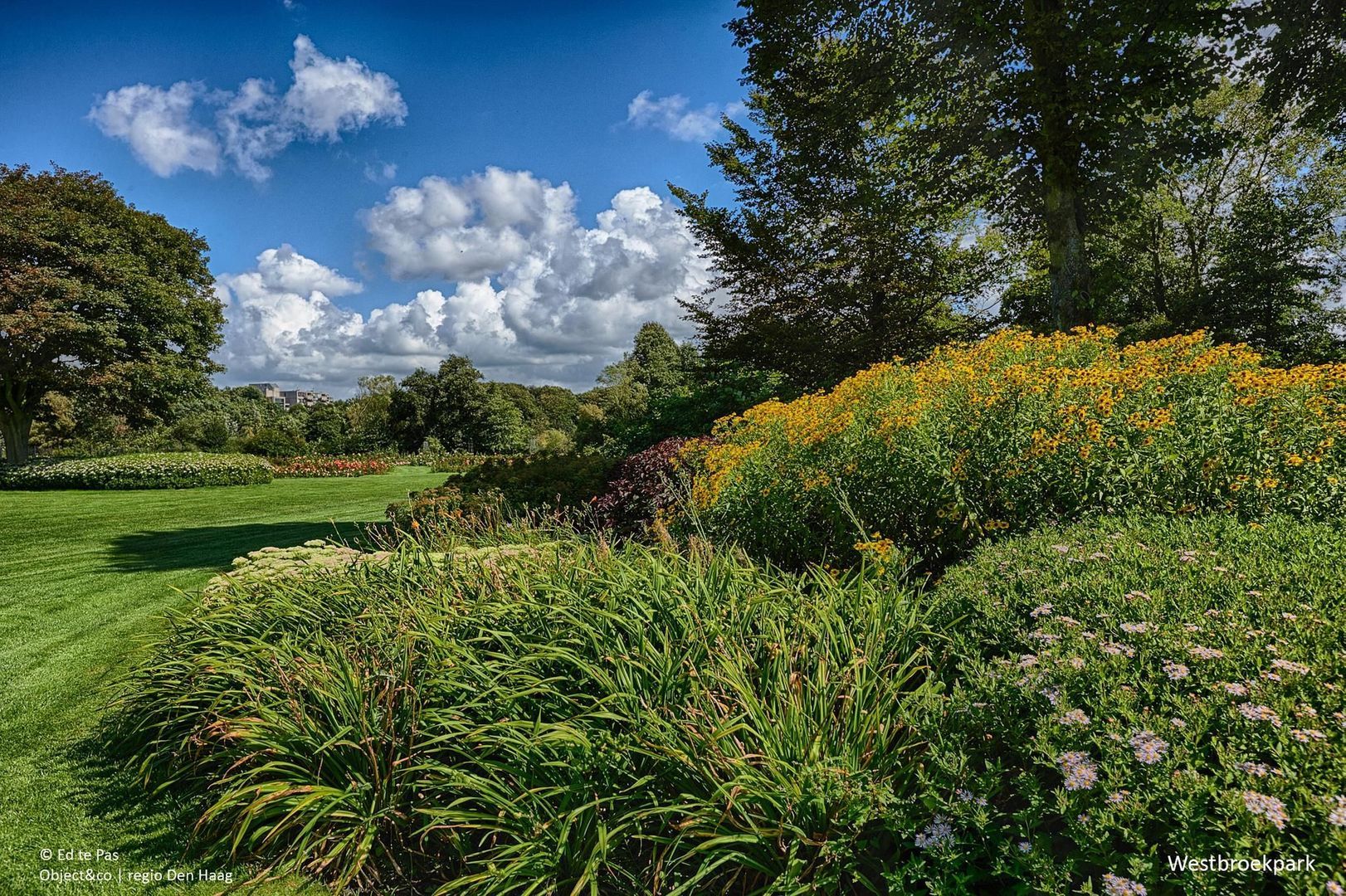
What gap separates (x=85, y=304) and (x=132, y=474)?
5.35 m

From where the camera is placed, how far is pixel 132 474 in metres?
18.1

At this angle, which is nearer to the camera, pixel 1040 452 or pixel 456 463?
pixel 1040 452

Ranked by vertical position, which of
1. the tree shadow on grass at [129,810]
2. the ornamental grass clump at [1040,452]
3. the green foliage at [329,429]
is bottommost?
the tree shadow on grass at [129,810]

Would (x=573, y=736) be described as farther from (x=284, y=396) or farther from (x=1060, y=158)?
(x=284, y=396)

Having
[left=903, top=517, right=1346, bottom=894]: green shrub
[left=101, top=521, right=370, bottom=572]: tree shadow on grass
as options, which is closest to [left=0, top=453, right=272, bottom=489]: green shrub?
[left=101, top=521, right=370, bottom=572]: tree shadow on grass

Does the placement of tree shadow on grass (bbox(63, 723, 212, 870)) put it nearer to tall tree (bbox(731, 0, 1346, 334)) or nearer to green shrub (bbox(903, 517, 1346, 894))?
green shrub (bbox(903, 517, 1346, 894))

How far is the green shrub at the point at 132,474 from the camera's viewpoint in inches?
701

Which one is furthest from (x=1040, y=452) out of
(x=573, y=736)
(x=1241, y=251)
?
(x=1241, y=251)

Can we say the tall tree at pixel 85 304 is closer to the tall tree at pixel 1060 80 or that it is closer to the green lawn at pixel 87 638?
the green lawn at pixel 87 638

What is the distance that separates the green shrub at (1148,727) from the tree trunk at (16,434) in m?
28.2

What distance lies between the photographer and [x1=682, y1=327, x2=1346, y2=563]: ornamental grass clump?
327cm

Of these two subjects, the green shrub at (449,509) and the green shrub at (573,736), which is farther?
the green shrub at (449,509)

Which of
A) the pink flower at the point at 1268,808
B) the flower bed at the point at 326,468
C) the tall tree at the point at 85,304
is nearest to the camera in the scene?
the pink flower at the point at 1268,808

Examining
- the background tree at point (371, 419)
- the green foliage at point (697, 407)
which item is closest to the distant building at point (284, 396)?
the background tree at point (371, 419)
